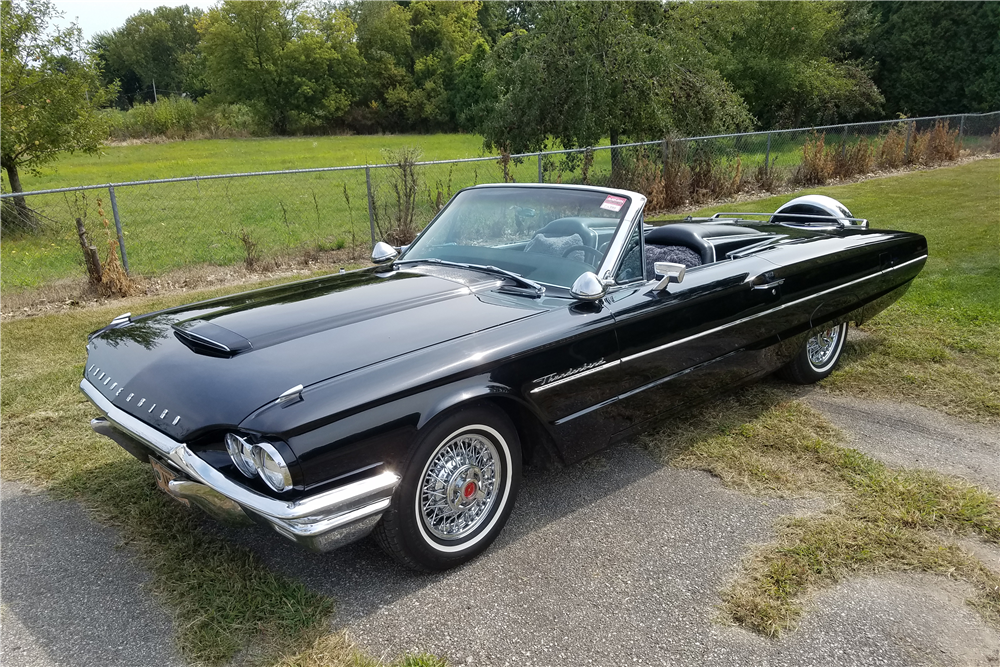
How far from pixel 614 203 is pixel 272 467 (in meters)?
2.33

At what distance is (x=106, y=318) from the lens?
709cm

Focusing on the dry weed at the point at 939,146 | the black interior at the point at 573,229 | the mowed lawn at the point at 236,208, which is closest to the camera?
the black interior at the point at 573,229

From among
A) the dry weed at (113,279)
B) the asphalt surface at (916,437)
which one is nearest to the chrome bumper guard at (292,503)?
the asphalt surface at (916,437)

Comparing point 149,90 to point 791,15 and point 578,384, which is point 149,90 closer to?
point 791,15

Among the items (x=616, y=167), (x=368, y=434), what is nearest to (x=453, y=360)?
(x=368, y=434)

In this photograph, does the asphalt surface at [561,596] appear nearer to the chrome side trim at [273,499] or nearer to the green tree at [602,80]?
the chrome side trim at [273,499]

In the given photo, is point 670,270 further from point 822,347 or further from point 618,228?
point 822,347

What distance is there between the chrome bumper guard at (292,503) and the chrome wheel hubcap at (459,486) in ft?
0.90

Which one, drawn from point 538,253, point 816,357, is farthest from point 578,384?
point 816,357

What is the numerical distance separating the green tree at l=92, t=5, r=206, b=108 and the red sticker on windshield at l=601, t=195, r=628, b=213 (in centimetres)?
7619

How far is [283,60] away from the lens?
55750mm

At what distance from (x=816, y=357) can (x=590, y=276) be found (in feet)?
8.35

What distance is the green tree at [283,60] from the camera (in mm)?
53031

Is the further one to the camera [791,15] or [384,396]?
[791,15]
